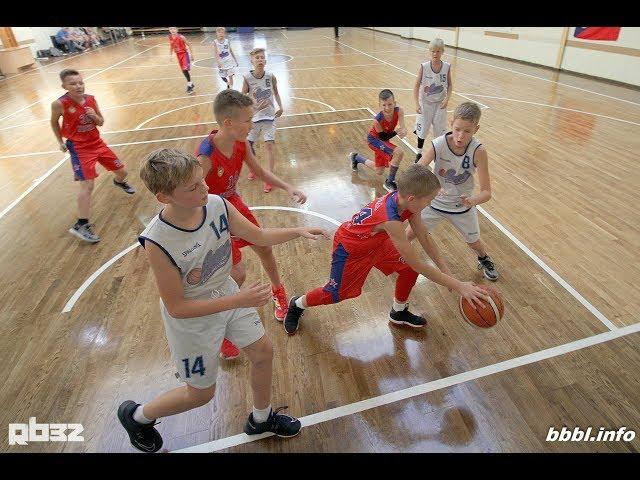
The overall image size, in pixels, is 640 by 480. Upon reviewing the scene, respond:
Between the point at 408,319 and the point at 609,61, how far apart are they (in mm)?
11457

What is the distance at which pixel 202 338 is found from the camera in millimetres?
2084

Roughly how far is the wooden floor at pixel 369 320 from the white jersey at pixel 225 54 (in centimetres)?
442

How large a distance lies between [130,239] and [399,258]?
3536mm

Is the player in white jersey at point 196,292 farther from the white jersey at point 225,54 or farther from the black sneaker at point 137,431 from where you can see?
the white jersey at point 225,54

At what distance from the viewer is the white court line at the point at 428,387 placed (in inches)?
100

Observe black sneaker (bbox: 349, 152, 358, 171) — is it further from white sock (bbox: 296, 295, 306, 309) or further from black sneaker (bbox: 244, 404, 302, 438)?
black sneaker (bbox: 244, 404, 302, 438)

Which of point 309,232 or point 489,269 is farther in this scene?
point 489,269

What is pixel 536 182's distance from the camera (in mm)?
5695

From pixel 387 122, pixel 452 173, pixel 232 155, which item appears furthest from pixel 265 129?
pixel 452 173

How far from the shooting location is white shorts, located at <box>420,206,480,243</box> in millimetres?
3684

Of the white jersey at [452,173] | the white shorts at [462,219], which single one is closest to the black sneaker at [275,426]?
the white shorts at [462,219]

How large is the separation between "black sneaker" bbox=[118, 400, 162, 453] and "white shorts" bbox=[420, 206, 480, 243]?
9.34 feet

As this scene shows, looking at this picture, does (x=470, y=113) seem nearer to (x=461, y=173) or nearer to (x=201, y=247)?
(x=461, y=173)

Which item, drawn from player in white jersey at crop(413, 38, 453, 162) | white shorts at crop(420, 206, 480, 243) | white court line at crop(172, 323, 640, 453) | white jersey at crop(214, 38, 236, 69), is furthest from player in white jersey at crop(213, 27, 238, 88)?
white court line at crop(172, 323, 640, 453)
